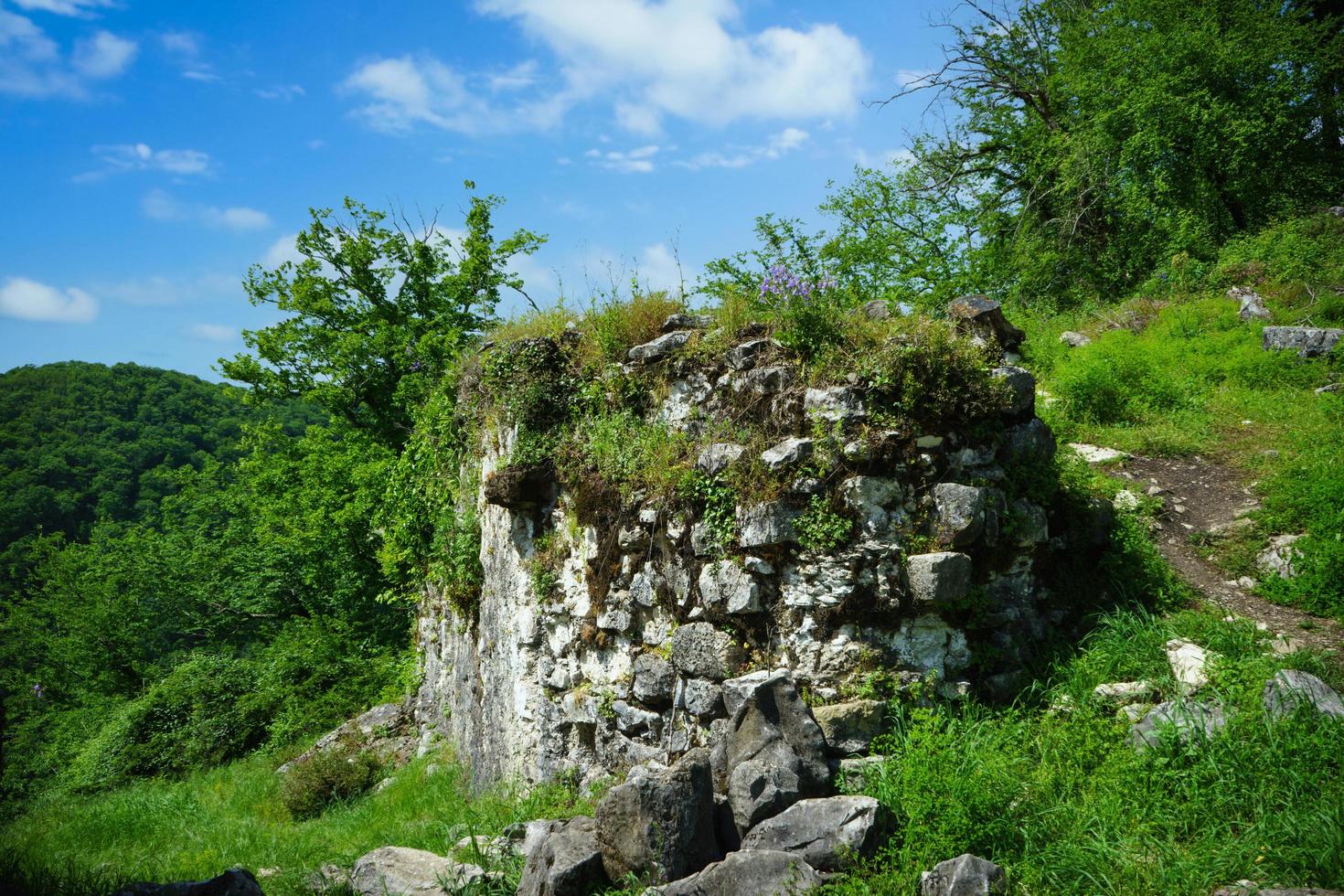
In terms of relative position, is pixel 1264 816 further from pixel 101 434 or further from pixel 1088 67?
pixel 101 434

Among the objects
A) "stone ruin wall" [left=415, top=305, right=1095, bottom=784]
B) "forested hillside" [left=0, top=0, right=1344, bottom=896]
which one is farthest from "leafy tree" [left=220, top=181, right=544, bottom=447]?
"stone ruin wall" [left=415, top=305, right=1095, bottom=784]

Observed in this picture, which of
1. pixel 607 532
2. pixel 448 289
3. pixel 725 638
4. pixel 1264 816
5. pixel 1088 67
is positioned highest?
pixel 1088 67

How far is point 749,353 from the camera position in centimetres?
688

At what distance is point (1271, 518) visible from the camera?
7203mm

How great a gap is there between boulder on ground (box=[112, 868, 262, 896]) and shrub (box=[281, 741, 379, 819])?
425cm

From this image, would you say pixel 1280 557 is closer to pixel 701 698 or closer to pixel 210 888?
pixel 701 698

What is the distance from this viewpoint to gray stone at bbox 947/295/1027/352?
704 cm

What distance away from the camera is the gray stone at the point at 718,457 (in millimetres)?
6340

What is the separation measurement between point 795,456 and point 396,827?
205 inches

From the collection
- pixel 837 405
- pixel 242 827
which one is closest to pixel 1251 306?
pixel 837 405

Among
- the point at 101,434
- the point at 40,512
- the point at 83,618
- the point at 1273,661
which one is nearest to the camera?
the point at 1273,661

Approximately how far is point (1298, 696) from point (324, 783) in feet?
32.0

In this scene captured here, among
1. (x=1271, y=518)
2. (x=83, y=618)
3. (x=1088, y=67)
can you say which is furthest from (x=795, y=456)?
(x=83, y=618)

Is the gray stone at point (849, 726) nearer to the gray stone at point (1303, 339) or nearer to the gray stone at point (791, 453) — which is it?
the gray stone at point (791, 453)
